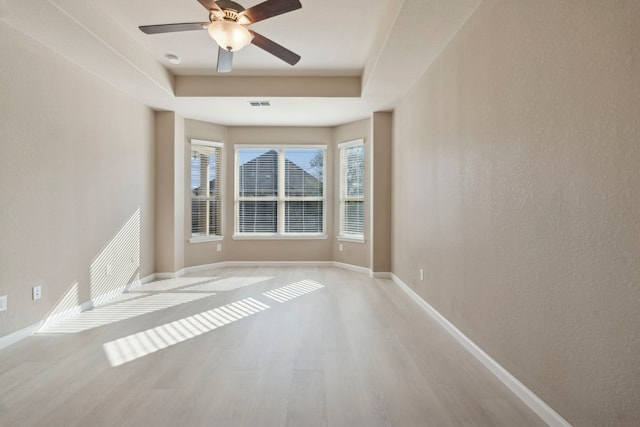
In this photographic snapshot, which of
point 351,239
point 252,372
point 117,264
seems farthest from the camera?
point 351,239

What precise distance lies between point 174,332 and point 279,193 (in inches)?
148

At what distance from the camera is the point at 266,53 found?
12.9 feet

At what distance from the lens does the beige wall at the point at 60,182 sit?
2812 mm

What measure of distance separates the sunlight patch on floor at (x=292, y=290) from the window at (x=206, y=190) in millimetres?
2179

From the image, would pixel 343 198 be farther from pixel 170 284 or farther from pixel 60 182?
pixel 60 182

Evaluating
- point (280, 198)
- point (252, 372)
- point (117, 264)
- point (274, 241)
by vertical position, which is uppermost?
point (280, 198)

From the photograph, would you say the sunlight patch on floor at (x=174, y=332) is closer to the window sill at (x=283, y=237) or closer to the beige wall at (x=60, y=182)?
the beige wall at (x=60, y=182)

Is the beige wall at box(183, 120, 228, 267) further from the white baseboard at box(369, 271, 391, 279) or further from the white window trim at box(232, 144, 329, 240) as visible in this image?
the white baseboard at box(369, 271, 391, 279)

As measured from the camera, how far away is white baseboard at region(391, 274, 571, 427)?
1.74 meters

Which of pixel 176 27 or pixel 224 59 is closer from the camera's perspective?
pixel 176 27

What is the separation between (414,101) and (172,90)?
3226 millimetres

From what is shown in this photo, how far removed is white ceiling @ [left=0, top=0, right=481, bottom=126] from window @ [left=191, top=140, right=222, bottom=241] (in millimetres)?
747

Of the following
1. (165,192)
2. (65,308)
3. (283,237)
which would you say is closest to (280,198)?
(283,237)

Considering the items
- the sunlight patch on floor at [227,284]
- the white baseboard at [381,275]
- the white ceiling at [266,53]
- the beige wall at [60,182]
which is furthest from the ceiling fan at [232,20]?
the white baseboard at [381,275]
